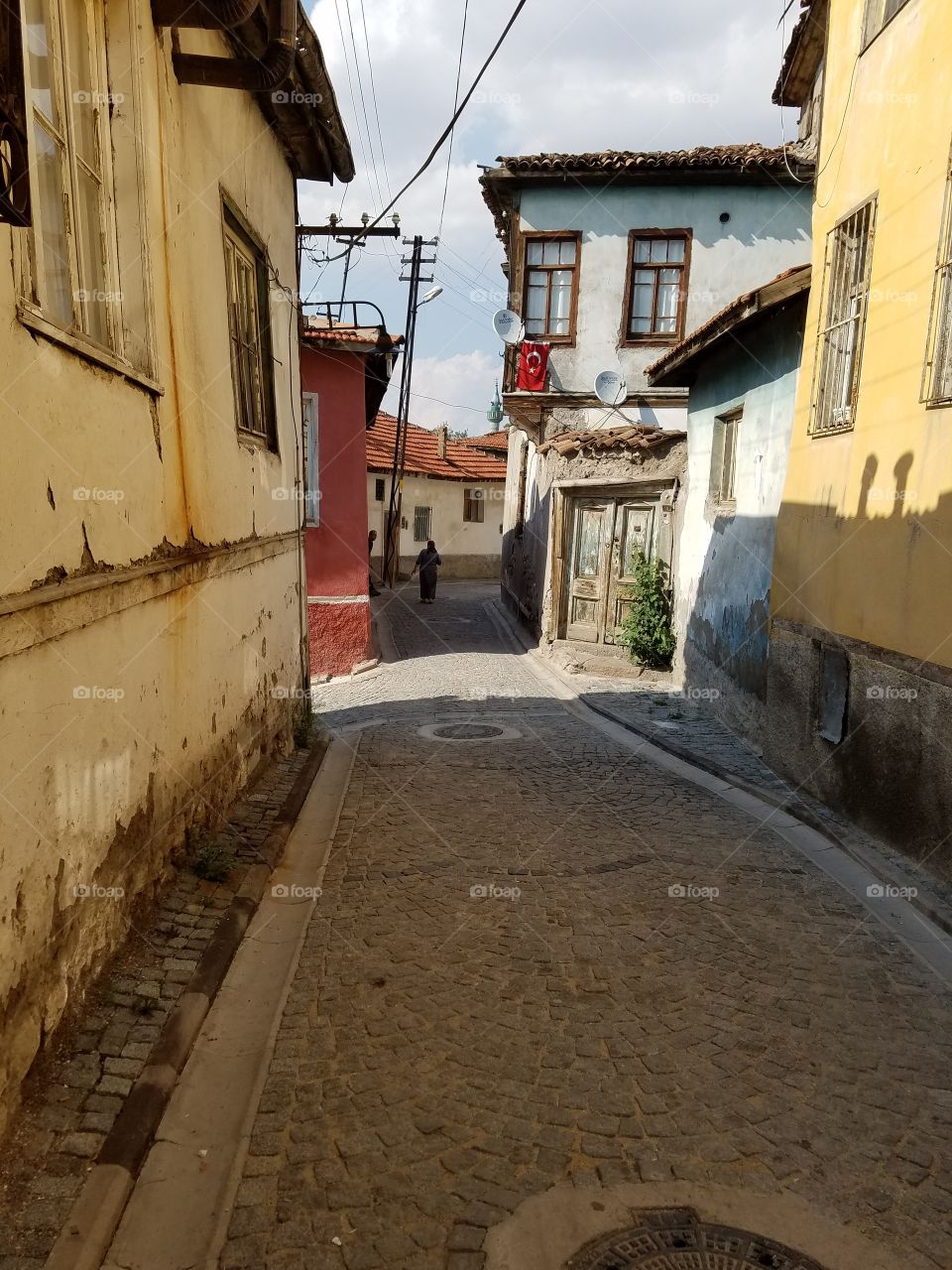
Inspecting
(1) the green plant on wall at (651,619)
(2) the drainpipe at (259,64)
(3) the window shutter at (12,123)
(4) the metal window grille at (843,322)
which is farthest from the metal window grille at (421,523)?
(3) the window shutter at (12,123)

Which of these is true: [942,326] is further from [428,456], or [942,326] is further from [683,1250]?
[428,456]

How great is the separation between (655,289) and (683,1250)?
1611 cm

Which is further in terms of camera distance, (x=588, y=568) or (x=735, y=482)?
(x=588, y=568)

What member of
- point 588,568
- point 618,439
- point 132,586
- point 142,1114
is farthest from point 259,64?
point 588,568

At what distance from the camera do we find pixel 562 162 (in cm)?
1515

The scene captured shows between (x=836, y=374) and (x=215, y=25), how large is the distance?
5.56 meters

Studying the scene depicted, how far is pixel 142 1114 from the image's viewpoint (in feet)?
10.4

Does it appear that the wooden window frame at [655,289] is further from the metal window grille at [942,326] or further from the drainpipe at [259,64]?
the drainpipe at [259,64]

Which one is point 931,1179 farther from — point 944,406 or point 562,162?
point 562,162

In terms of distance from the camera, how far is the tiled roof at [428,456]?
104ft

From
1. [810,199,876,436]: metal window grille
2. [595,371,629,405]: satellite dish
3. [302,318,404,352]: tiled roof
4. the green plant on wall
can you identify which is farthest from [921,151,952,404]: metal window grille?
[595,371,629,405]: satellite dish

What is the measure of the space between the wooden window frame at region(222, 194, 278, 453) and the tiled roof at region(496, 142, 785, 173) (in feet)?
30.0

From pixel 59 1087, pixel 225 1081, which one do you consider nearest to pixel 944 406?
pixel 225 1081

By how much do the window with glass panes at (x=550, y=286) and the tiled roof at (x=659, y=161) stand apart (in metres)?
1.25
